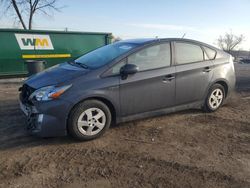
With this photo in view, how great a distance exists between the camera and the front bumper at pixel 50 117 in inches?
168

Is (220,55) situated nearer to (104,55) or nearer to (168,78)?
(168,78)

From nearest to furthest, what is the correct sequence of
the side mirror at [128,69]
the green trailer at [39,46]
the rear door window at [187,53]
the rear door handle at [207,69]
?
the side mirror at [128,69]
the rear door window at [187,53]
the rear door handle at [207,69]
the green trailer at [39,46]

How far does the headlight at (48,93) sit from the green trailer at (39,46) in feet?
23.3

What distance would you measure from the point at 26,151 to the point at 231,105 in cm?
500

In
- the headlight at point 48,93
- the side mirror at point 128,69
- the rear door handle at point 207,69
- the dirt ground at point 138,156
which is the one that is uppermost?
the side mirror at point 128,69

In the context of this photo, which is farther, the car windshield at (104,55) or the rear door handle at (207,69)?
the rear door handle at (207,69)

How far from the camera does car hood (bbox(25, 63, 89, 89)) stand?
Result: 4527 mm

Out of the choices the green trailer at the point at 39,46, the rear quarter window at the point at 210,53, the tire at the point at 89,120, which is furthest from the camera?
the green trailer at the point at 39,46

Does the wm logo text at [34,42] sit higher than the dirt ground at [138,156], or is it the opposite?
the wm logo text at [34,42]

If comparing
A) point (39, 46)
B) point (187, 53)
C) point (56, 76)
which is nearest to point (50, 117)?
point (56, 76)

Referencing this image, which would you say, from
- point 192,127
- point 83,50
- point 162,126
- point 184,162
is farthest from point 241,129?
point 83,50

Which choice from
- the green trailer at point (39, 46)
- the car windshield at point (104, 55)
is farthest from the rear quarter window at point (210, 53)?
the green trailer at point (39, 46)

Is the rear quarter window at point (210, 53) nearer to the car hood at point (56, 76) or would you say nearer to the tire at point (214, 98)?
the tire at point (214, 98)

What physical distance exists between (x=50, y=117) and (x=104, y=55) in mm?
1651
